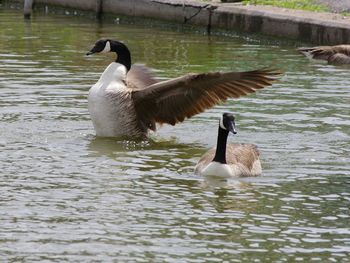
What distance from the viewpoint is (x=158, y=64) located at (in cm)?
1806

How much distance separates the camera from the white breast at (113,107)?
1277 centimetres

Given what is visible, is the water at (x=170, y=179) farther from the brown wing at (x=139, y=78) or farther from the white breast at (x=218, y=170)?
the brown wing at (x=139, y=78)

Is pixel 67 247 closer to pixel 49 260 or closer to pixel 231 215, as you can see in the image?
pixel 49 260

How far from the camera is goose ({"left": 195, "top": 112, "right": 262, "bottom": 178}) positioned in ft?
A: 35.8

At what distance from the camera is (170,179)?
10938 millimetres

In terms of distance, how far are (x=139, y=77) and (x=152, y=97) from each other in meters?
1.01

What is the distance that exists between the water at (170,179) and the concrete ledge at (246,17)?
2129 mm

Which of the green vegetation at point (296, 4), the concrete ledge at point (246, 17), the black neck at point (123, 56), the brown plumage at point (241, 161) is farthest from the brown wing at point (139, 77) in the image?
the green vegetation at point (296, 4)

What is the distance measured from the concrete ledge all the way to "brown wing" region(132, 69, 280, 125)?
739 centimetres

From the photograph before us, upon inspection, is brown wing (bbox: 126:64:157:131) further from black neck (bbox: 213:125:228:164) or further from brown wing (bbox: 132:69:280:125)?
black neck (bbox: 213:125:228:164)

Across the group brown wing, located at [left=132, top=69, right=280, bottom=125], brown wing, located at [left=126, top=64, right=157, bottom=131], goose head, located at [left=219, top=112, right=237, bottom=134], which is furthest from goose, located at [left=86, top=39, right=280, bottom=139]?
goose head, located at [left=219, top=112, right=237, bottom=134]

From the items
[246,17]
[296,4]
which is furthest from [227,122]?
[296,4]

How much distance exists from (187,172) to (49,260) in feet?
10.8

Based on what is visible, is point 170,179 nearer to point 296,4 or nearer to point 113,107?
point 113,107
